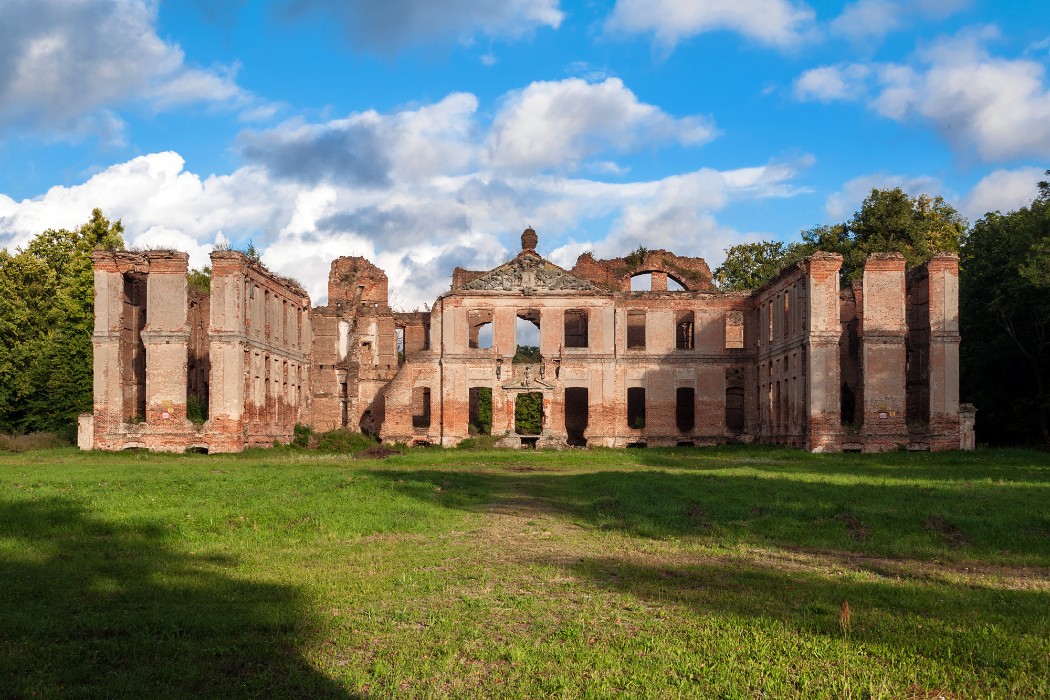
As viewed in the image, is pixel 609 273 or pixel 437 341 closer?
pixel 437 341

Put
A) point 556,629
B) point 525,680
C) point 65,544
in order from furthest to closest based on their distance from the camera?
point 65,544 → point 556,629 → point 525,680

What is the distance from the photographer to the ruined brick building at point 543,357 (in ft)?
114

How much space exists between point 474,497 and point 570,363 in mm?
24859

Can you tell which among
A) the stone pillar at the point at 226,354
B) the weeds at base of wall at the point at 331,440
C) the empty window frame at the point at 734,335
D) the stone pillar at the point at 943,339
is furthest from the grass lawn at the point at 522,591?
the empty window frame at the point at 734,335

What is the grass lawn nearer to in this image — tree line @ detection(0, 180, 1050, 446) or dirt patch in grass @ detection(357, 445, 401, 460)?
dirt patch in grass @ detection(357, 445, 401, 460)

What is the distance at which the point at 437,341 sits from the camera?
43031 mm

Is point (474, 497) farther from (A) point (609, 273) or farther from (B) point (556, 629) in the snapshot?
(A) point (609, 273)

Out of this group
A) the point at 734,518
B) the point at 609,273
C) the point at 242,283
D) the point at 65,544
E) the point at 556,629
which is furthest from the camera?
the point at 609,273

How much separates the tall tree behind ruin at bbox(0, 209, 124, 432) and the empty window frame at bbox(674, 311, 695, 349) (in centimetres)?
2657

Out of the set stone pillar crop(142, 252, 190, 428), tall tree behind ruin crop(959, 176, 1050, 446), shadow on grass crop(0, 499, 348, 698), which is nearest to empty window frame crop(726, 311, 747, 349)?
tall tree behind ruin crop(959, 176, 1050, 446)

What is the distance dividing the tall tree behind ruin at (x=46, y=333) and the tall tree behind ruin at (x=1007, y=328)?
3615 cm

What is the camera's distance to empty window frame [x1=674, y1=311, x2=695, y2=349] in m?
45.7

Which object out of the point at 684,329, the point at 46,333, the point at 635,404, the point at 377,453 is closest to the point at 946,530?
the point at 377,453

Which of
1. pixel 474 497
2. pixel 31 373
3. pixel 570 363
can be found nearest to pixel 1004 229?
pixel 570 363
